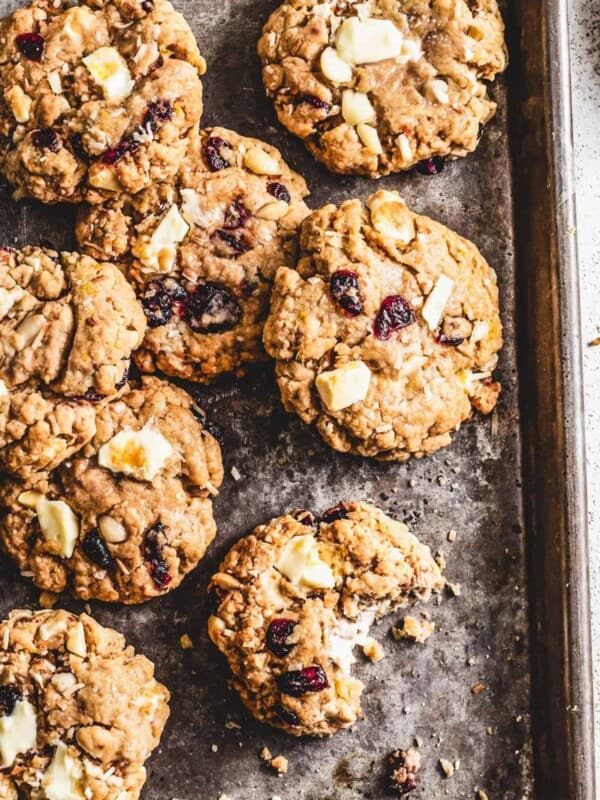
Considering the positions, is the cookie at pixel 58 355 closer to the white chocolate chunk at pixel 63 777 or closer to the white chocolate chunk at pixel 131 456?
the white chocolate chunk at pixel 131 456

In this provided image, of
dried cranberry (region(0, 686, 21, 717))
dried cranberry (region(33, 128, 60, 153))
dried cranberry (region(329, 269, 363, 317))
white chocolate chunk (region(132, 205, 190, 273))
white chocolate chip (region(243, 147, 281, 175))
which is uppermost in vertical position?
dried cranberry (region(33, 128, 60, 153))

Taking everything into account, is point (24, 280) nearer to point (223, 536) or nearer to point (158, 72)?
point (158, 72)

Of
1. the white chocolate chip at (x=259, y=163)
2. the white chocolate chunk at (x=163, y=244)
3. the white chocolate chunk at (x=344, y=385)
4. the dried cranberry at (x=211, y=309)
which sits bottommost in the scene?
the white chocolate chunk at (x=344, y=385)

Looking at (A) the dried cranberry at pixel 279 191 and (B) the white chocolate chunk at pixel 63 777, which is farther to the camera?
(A) the dried cranberry at pixel 279 191

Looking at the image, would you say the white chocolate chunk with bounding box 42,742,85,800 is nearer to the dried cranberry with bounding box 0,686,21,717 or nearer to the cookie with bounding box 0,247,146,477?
the dried cranberry with bounding box 0,686,21,717

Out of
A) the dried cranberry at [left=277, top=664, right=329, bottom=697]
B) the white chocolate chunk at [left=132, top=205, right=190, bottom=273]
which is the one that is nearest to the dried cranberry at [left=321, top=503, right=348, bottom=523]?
the dried cranberry at [left=277, top=664, right=329, bottom=697]

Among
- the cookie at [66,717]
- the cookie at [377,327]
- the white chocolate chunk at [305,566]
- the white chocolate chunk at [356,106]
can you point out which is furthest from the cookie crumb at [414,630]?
the white chocolate chunk at [356,106]
